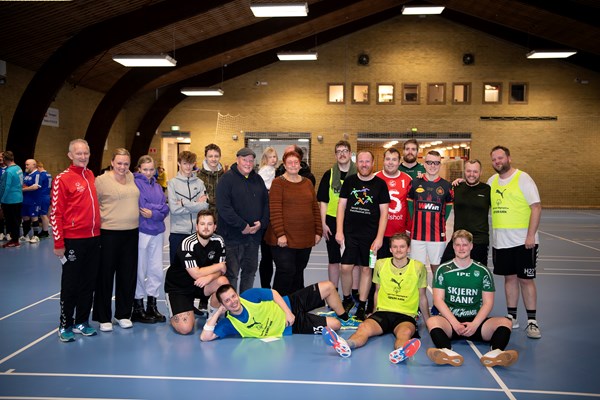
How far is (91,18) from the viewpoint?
1311 centimetres

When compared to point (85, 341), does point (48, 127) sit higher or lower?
higher

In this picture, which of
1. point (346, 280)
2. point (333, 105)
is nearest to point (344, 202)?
point (346, 280)

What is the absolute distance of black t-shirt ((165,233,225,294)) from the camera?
5.24 m

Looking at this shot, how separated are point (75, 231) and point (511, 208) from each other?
14.2 feet

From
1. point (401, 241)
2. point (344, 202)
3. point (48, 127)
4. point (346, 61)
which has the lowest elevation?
point (401, 241)

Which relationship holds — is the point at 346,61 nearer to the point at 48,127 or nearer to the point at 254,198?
the point at 48,127

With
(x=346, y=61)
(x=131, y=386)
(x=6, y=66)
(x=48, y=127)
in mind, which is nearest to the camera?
(x=131, y=386)

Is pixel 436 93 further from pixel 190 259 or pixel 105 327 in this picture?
pixel 105 327

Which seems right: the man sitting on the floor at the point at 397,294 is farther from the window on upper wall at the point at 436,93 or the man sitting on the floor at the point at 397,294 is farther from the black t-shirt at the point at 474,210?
the window on upper wall at the point at 436,93

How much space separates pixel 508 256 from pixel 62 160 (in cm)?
1717

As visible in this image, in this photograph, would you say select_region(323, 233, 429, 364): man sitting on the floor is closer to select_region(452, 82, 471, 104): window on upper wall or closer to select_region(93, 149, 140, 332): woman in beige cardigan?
select_region(93, 149, 140, 332): woman in beige cardigan

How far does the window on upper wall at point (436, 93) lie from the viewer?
22.0 metres

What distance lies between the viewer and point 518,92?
2183 centimetres

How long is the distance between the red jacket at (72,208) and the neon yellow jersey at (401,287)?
2875 millimetres
